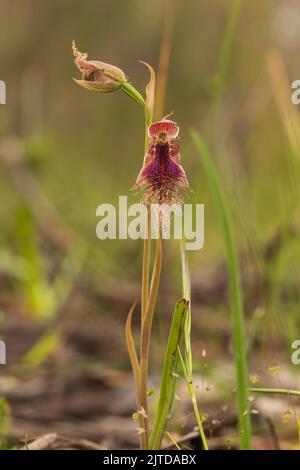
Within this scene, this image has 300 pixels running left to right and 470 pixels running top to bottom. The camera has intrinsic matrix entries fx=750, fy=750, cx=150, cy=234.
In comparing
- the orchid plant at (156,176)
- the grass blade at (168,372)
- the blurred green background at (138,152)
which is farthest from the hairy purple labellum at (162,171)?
the blurred green background at (138,152)

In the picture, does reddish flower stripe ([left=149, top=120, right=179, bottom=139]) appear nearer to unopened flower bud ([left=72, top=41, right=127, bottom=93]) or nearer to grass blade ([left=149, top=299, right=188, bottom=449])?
unopened flower bud ([left=72, top=41, right=127, bottom=93])

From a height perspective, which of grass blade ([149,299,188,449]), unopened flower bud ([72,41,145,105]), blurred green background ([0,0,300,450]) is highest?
blurred green background ([0,0,300,450])

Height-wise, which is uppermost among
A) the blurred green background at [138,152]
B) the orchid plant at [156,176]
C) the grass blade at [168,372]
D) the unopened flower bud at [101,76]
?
the blurred green background at [138,152]

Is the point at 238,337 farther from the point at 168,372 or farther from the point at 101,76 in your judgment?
the point at 101,76

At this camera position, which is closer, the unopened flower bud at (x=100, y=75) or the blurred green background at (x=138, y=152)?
the unopened flower bud at (x=100, y=75)

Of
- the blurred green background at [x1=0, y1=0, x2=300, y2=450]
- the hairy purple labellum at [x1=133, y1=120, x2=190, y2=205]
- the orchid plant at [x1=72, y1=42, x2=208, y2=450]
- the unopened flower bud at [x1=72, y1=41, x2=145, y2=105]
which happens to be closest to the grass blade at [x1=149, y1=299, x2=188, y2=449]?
the orchid plant at [x1=72, y1=42, x2=208, y2=450]

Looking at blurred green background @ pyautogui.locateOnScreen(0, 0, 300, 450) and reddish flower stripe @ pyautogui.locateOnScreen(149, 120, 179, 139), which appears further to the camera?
blurred green background @ pyautogui.locateOnScreen(0, 0, 300, 450)

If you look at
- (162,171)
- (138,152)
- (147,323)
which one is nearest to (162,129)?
(162,171)

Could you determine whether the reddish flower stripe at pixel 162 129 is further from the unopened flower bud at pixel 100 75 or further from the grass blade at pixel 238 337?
the grass blade at pixel 238 337
